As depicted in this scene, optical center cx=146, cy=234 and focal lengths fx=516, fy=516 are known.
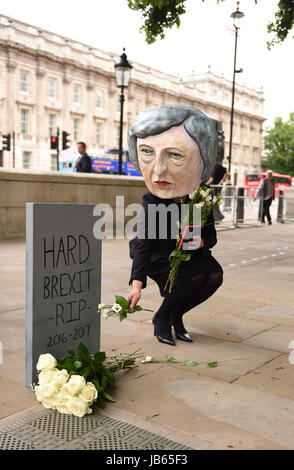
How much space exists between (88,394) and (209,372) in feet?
3.11

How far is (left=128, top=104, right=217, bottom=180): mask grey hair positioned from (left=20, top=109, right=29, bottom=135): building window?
44.4m

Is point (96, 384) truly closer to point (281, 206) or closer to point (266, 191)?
point (266, 191)

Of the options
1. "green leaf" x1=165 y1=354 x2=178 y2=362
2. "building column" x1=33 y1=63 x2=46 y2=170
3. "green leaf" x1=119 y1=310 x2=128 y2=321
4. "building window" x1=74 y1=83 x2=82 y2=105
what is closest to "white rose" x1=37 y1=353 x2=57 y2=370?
"green leaf" x1=119 y1=310 x2=128 y2=321

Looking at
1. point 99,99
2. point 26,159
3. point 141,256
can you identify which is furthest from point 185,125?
point 99,99

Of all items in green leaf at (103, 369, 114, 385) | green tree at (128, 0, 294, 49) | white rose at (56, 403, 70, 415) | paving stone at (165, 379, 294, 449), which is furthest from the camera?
green tree at (128, 0, 294, 49)

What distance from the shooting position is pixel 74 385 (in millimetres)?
2648

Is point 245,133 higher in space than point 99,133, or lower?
higher

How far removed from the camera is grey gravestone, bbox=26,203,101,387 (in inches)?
111

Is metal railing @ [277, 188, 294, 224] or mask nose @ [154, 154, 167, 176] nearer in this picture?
mask nose @ [154, 154, 167, 176]

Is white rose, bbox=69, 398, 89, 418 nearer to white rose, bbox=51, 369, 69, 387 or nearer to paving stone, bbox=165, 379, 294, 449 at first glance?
white rose, bbox=51, 369, 69, 387

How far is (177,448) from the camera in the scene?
227 centimetres

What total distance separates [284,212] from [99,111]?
3920 centimetres

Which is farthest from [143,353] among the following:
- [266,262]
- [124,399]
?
[266,262]
